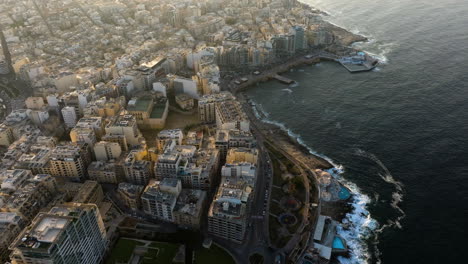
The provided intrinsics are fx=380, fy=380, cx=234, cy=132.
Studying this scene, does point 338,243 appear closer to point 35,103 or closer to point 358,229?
point 358,229

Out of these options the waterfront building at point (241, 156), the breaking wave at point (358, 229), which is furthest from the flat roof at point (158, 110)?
the breaking wave at point (358, 229)

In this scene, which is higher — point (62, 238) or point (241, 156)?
point (62, 238)

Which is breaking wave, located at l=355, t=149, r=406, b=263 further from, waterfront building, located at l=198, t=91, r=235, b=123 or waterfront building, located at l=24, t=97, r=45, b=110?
waterfront building, located at l=24, t=97, r=45, b=110

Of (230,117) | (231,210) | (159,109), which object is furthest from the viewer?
(159,109)

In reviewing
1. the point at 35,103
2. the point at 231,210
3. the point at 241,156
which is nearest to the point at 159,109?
the point at 35,103

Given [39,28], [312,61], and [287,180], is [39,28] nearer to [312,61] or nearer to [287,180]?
[312,61]

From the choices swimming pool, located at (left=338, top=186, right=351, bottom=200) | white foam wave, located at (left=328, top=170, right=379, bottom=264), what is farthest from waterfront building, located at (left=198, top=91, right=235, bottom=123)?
white foam wave, located at (left=328, top=170, right=379, bottom=264)
